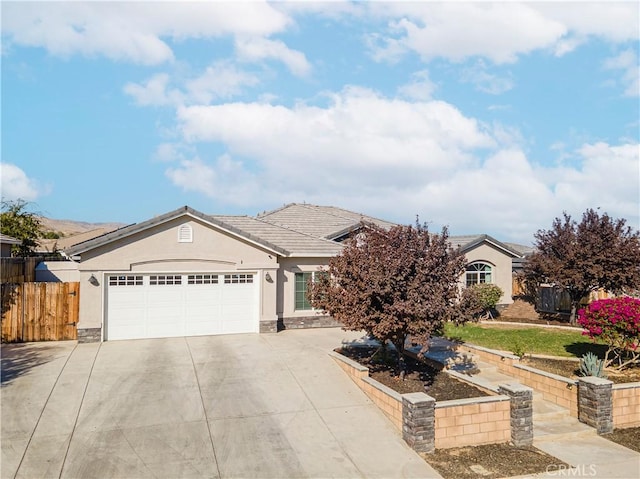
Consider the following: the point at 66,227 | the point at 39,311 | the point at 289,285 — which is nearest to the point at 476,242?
the point at 289,285

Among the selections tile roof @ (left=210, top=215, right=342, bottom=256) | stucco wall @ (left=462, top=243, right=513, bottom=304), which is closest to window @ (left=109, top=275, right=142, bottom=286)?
tile roof @ (left=210, top=215, right=342, bottom=256)

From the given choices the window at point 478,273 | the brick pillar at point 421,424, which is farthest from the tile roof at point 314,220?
the brick pillar at point 421,424

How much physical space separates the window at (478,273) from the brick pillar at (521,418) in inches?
618

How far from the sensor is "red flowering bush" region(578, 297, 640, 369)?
12.7 meters

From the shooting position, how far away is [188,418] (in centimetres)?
974

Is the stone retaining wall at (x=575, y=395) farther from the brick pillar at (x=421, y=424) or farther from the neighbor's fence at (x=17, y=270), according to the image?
the neighbor's fence at (x=17, y=270)

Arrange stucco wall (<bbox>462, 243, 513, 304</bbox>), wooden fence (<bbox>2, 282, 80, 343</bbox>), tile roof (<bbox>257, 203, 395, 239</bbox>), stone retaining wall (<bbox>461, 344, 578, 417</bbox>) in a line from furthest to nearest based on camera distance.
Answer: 1. stucco wall (<bbox>462, 243, 513, 304</bbox>)
2. tile roof (<bbox>257, 203, 395, 239</bbox>)
3. wooden fence (<bbox>2, 282, 80, 343</bbox>)
4. stone retaining wall (<bbox>461, 344, 578, 417</bbox>)

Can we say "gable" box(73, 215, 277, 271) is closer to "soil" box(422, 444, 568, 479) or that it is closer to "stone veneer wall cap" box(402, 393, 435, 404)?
"stone veneer wall cap" box(402, 393, 435, 404)

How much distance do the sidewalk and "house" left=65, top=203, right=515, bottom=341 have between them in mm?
8425

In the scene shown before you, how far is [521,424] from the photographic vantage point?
9.74 meters

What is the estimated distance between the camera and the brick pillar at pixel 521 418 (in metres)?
9.73

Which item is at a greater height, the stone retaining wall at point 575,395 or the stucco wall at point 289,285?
the stucco wall at point 289,285

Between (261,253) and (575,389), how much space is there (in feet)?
35.2

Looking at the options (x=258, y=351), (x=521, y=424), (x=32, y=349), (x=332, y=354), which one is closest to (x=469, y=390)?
(x=521, y=424)
